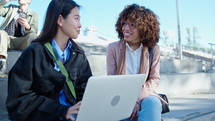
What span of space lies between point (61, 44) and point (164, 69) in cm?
501

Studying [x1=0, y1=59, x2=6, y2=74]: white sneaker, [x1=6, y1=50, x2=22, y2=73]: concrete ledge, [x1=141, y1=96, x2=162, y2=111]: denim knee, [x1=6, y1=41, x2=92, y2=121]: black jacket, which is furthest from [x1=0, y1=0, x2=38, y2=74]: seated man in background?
[x1=141, y1=96, x2=162, y2=111]: denim knee

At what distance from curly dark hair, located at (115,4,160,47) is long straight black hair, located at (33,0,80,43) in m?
0.79

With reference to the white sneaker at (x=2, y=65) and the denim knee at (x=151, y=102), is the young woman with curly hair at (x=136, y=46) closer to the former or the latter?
the denim knee at (x=151, y=102)

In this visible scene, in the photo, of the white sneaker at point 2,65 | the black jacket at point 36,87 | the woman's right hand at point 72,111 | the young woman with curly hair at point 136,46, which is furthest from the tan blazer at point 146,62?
the white sneaker at point 2,65

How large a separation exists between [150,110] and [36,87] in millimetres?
827

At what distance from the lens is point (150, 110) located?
1.74 meters

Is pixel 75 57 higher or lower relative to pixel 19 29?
lower

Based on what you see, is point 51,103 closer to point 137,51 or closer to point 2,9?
point 137,51

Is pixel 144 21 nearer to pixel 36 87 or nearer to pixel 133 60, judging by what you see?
pixel 133 60

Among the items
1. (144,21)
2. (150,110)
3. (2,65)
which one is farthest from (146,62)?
(2,65)

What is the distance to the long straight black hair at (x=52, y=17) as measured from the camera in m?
1.59

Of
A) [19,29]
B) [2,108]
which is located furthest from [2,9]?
[2,108]

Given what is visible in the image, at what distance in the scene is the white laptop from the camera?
1252 millimetres

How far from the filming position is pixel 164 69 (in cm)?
631
